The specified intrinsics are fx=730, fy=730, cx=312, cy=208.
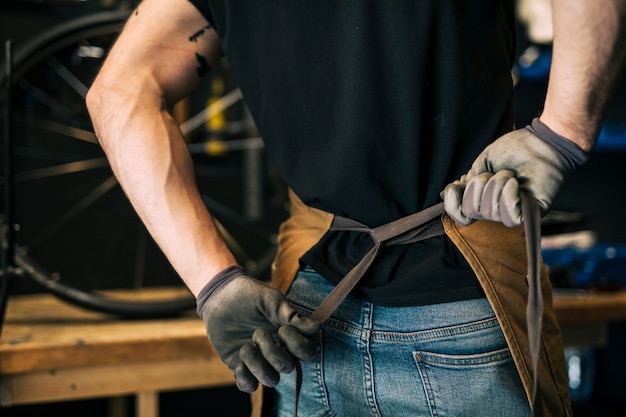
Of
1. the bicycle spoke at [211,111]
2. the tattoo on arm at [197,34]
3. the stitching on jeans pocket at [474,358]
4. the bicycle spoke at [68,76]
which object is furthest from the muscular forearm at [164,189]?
the bicycle spoke at [211,111]

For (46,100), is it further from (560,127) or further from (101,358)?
(560,127)

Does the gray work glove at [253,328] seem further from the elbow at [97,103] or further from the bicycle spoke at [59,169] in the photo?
the bicycle spoke at [59,169]

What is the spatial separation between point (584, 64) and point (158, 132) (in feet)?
1.59

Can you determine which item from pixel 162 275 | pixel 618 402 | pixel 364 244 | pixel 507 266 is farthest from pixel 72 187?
pixel 618 402

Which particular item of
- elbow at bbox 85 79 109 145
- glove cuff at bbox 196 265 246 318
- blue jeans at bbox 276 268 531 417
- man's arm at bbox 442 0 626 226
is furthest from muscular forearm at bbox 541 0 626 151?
elbow at bbox 85 79 109 145

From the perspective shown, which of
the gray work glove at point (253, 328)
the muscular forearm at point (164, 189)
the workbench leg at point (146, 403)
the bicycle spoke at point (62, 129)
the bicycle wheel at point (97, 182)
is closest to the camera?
the gray work glove at point (253, 328)

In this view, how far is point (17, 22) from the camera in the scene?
6.44ft

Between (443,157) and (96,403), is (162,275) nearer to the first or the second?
(96,403)

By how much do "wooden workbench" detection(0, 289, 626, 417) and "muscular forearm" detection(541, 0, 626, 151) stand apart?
3.16ft

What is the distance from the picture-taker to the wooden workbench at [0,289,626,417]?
1330 millimetres

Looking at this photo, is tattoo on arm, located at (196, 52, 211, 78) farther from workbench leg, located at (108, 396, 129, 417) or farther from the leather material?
workbench leg, located at (108, 396, 129, 417)

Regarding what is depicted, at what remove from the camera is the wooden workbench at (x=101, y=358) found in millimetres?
1330

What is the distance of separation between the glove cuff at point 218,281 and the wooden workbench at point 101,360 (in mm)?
627

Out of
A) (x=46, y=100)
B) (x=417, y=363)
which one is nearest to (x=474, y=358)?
(x=417, y=363)
